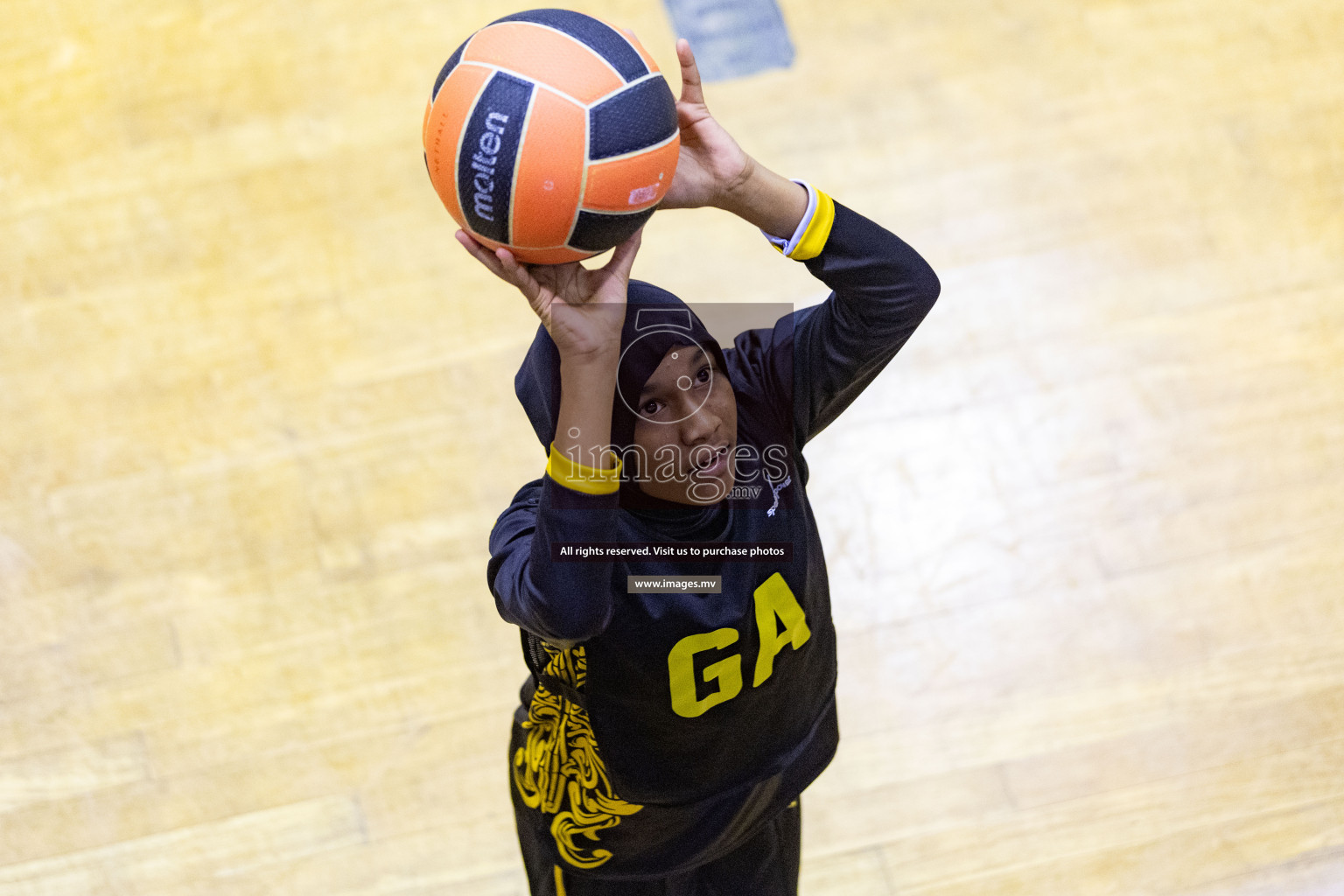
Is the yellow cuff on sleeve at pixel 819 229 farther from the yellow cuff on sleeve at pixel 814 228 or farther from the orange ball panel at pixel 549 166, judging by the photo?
the orange ball panel at pixel 549 166

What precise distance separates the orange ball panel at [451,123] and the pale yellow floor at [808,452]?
1319 mm

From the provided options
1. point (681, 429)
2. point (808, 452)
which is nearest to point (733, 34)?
point (808, 452)

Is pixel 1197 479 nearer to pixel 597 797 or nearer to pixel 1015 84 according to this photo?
pixel 1015 84

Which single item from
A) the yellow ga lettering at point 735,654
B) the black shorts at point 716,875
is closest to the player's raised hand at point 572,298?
the yellow ga lettering at point 735,654

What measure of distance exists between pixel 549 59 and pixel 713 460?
47 cm

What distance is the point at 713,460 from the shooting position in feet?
4.37

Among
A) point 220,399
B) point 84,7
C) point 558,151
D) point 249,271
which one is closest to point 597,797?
point 558,151

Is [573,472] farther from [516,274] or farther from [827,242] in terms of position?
[827,242]

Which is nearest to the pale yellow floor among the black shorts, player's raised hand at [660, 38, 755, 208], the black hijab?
the black shorts

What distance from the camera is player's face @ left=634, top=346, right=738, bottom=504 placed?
131 cm

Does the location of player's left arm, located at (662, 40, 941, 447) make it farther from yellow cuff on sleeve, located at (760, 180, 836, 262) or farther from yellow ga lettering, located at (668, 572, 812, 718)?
yellow ga lettering, located at (668, 572, 812, 718)

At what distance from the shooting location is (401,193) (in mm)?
2820

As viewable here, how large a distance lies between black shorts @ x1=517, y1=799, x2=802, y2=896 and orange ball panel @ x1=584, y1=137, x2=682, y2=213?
92 centimetres

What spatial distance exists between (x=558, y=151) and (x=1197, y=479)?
1.83m
